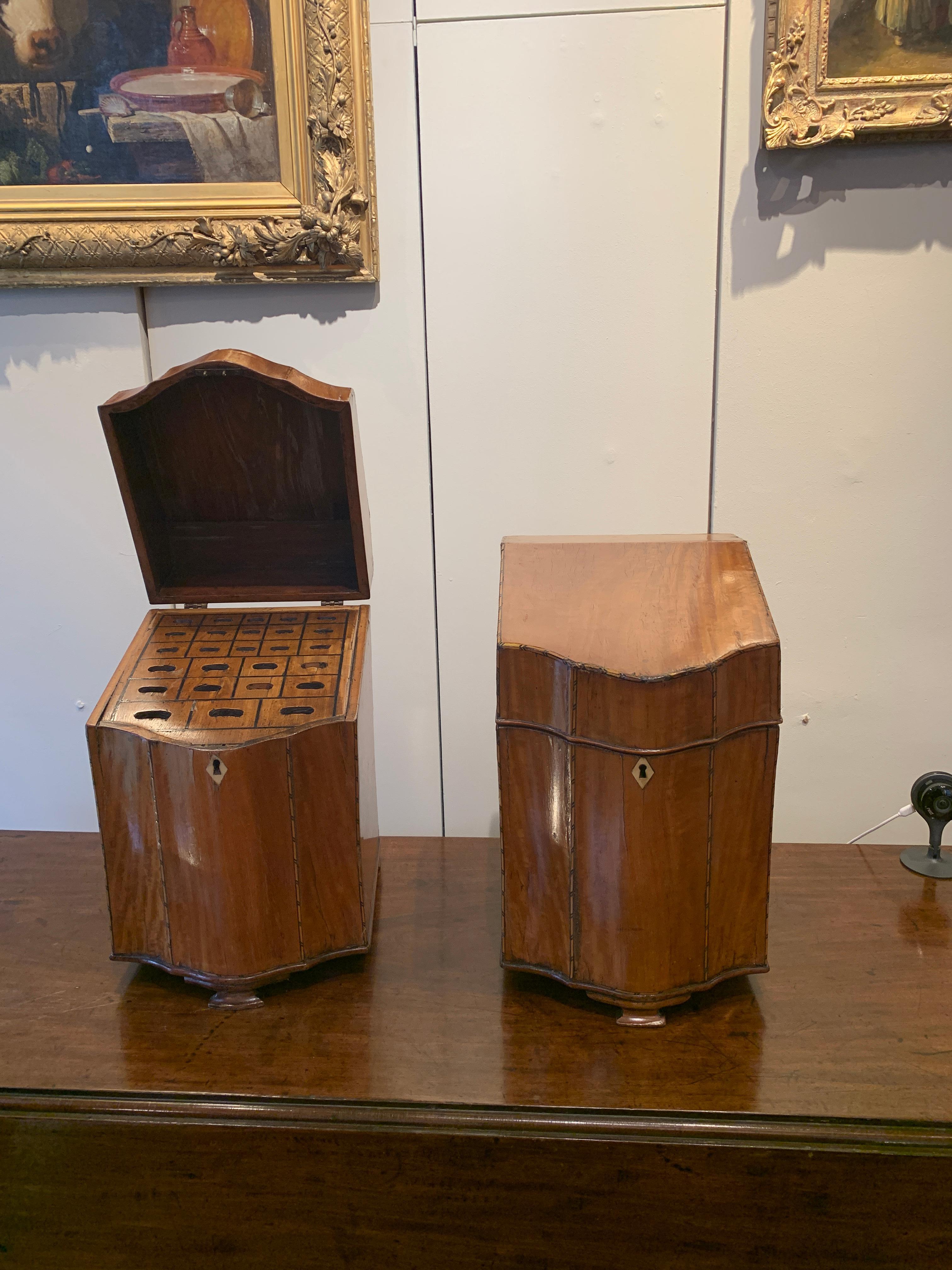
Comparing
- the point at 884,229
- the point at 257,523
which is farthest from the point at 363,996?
A: the point at 884,229

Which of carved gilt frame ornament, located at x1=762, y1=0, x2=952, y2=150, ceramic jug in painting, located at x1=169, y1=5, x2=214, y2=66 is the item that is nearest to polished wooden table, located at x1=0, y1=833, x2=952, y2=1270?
carved gilt frame ornament, located at x1=762, y1=0, x2=952, y2=150

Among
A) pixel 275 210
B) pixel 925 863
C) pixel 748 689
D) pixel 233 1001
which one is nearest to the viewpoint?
pixel 748 689

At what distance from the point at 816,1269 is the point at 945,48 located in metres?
2.02

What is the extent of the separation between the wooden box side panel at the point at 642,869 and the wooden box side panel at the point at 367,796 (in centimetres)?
32

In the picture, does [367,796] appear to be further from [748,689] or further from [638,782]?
[748,689]

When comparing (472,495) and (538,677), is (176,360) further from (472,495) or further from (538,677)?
(538,677)

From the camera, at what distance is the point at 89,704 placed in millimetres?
2174

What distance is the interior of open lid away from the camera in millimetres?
1388

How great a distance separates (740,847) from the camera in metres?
1.29

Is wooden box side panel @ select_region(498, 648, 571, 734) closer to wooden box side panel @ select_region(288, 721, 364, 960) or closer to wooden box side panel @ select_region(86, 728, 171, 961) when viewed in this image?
wooden box side panel @ select_region(288, 721, 364, 960)

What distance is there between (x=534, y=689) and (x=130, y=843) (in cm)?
62

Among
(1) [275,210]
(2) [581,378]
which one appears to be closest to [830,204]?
(2) [581,378]

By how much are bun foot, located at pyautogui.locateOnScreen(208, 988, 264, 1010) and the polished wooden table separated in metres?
0.02

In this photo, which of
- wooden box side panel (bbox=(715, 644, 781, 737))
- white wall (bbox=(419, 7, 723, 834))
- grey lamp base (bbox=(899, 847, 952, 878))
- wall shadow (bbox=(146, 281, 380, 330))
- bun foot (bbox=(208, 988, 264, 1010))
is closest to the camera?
wooden box side panel (bbox=(715, 644, 781, 737))
